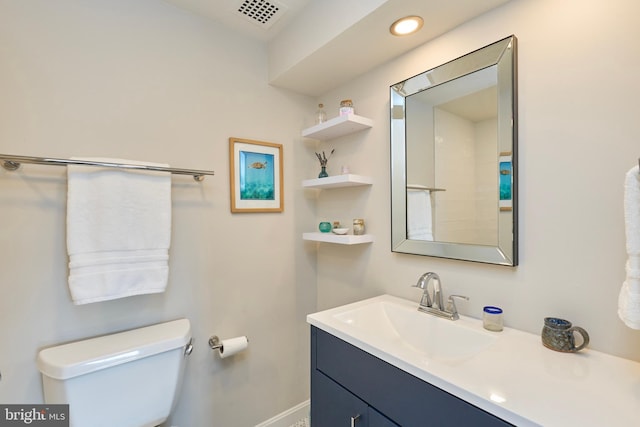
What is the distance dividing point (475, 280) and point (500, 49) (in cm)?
89

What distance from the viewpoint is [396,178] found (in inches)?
56.1

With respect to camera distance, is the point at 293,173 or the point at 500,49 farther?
the point at 293,173

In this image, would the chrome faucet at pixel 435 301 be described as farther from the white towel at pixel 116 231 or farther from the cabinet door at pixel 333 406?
the white towel at pixel 116 231

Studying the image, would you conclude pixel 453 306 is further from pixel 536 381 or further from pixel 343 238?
pixel 343 238

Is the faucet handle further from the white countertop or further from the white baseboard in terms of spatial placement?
the white baseboard

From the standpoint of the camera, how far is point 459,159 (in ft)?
4.03

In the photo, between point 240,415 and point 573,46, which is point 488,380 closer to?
point 573,46

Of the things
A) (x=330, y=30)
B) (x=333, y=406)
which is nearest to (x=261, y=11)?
(x=330, y=30)

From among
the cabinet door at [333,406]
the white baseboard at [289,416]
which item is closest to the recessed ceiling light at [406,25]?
the cabinet door at [333,406]

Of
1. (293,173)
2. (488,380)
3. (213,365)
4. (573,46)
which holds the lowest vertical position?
(213,365)

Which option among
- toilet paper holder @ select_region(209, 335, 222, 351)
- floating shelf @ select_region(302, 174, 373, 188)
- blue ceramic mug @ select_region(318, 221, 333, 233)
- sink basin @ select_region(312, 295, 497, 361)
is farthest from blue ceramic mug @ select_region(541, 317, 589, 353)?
toilet paper holder @ select_region(209, 335, 222, 351)

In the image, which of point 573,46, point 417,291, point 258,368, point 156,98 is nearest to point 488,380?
point 417,291

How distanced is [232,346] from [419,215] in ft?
3.78

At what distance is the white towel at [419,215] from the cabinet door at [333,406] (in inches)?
28.5
